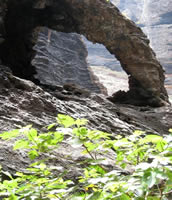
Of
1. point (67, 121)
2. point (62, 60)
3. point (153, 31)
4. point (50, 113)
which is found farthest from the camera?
point (153, 31)

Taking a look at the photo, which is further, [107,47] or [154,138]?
[107,47]

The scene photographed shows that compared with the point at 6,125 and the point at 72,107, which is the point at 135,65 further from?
the point at 6,125

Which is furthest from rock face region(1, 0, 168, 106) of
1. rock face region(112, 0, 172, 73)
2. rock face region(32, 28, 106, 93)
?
rock face region(112, 0, 172, 73)

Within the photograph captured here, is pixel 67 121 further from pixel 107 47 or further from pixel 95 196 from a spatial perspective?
pixel 107 47

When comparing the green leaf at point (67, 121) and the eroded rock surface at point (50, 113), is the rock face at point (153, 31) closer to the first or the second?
the eroded rock surface at point (50, 113)

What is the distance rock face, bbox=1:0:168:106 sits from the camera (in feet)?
24.9

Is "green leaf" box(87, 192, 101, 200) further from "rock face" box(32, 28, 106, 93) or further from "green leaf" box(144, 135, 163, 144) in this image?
"rock face" box(32, 28, 106, 93)

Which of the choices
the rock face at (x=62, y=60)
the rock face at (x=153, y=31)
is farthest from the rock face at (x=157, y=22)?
the rock face at (x=62, y=60)

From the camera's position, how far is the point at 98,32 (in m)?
7.78

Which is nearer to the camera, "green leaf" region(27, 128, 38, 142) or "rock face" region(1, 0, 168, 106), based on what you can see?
"green leaf" region(27, 128, 38, 142)

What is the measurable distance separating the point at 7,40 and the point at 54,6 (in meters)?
1.82

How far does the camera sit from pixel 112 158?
12.1 ft

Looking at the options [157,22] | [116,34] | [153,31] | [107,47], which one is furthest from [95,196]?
[157,22]

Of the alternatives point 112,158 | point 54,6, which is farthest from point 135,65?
point 112,158
